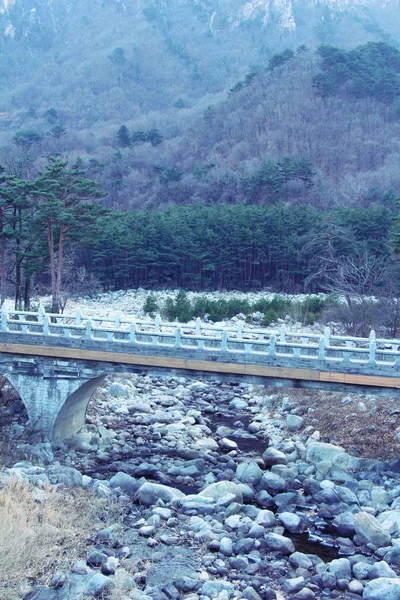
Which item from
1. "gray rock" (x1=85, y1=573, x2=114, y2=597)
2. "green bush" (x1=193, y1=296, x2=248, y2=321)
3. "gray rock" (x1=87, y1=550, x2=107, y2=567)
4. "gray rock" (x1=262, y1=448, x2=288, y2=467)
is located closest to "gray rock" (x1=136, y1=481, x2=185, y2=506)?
"gray rock" (x1=87, y1=550, x2=107, y2=567)

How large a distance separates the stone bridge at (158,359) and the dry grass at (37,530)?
16.5ft

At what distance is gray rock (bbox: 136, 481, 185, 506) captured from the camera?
62.8ft

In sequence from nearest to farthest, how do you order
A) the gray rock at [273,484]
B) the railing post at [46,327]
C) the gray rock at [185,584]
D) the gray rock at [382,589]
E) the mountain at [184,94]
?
the gray rock at [382,589] → the gray rock at [185,584] → the gray rock at [273,484] → the railing post at [46,327] → the mountain at [184,94]

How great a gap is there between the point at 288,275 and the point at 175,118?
68871 mm

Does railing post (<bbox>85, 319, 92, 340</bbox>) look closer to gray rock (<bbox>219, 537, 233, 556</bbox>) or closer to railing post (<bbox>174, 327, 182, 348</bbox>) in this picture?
railing post (<bbox>174, 327, 182, 348</bbox>)

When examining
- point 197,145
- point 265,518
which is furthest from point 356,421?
point 197,145

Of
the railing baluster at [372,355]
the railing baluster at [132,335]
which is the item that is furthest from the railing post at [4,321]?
the railing baluster at [372,355]

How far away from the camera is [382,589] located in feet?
47.7

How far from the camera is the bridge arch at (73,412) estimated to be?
2325 centimetres

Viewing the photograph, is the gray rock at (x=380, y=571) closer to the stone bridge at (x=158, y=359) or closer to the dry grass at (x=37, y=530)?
the stone bridge at (x=158, y=359)

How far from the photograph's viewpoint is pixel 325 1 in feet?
481

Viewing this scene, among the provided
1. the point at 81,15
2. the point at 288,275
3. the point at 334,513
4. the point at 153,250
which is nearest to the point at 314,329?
the point at 288,275

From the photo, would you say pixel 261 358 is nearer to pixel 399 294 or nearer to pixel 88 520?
pixel 88 520

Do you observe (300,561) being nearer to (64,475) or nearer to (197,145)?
(64,475)
